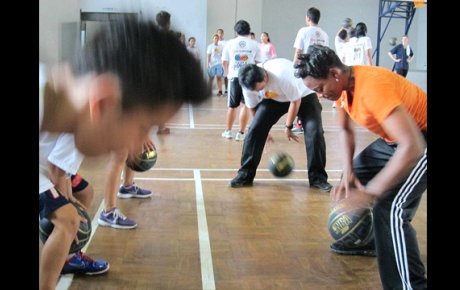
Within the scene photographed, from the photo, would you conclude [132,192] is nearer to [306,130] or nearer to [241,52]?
[306,130]

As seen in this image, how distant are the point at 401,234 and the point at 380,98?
751mm

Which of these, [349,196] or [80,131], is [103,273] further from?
[80,131]

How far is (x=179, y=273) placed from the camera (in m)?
3.40

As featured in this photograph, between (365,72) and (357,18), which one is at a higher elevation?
(357,18)

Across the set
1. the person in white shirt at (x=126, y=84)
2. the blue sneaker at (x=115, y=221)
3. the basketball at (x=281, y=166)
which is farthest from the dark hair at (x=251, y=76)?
the person in white shirt at (x=126, y=84)

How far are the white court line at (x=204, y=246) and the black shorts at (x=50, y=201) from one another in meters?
1.08

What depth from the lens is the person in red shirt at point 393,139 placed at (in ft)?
8.53

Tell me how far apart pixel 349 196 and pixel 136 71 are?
201 cm

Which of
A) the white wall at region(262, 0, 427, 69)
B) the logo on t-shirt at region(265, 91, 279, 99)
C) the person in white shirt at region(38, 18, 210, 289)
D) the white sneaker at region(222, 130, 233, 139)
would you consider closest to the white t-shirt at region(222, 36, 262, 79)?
the white sneaker at region(222, 130, 233, 139)

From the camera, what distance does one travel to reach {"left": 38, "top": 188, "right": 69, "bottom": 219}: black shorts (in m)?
2.49

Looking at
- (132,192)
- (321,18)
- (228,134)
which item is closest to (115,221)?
(132,192)

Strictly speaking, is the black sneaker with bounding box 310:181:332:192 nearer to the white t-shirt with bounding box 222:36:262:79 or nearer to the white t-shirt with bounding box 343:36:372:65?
the white t-shirt with bounding box 222:36:262:79

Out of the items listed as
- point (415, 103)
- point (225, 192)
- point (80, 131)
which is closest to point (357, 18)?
point (225, 192)
